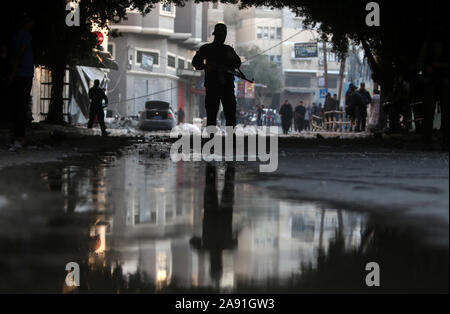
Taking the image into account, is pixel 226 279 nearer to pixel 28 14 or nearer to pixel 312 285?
pixel 312 285

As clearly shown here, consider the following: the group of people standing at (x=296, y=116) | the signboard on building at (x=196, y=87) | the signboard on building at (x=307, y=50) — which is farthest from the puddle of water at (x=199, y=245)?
the signboard on building at (x=196, y=87)

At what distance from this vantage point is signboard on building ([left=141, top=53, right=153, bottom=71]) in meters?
69.8

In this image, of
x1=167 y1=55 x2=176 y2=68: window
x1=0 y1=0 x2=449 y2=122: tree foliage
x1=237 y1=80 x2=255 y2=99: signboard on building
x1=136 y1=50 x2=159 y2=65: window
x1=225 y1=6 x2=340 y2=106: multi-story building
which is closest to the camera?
x1=0 y1=0 x2=449 y2=122: tree foliage

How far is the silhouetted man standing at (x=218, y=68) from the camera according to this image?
14.9 metres

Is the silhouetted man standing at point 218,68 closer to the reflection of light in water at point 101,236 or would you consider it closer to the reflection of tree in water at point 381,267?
the reflection of light in water at point 101,236

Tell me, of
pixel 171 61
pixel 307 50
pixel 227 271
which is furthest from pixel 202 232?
pixel 307 50

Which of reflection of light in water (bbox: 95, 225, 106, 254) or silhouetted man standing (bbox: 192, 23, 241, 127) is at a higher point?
silhouetted man standing (bbox: 192, 23, 241, 127)

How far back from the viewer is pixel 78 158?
39.3 ft

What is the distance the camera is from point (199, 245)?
15.6 feet

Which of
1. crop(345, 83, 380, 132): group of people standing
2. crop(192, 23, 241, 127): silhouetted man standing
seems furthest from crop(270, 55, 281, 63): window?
crop(192, 23, 241, 127): silhouetted man standing

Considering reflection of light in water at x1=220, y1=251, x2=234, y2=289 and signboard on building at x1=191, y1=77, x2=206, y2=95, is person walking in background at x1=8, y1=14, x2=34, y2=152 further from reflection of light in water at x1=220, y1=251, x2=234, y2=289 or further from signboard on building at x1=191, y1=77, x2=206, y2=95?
signboard on building at x1=191, y1=77, x2=206, y2=95

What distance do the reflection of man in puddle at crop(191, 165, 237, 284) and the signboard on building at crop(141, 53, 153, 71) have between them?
62.6 meters

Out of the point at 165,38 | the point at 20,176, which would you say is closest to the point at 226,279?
the point at 20,176

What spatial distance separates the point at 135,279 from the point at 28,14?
53.6 feet
